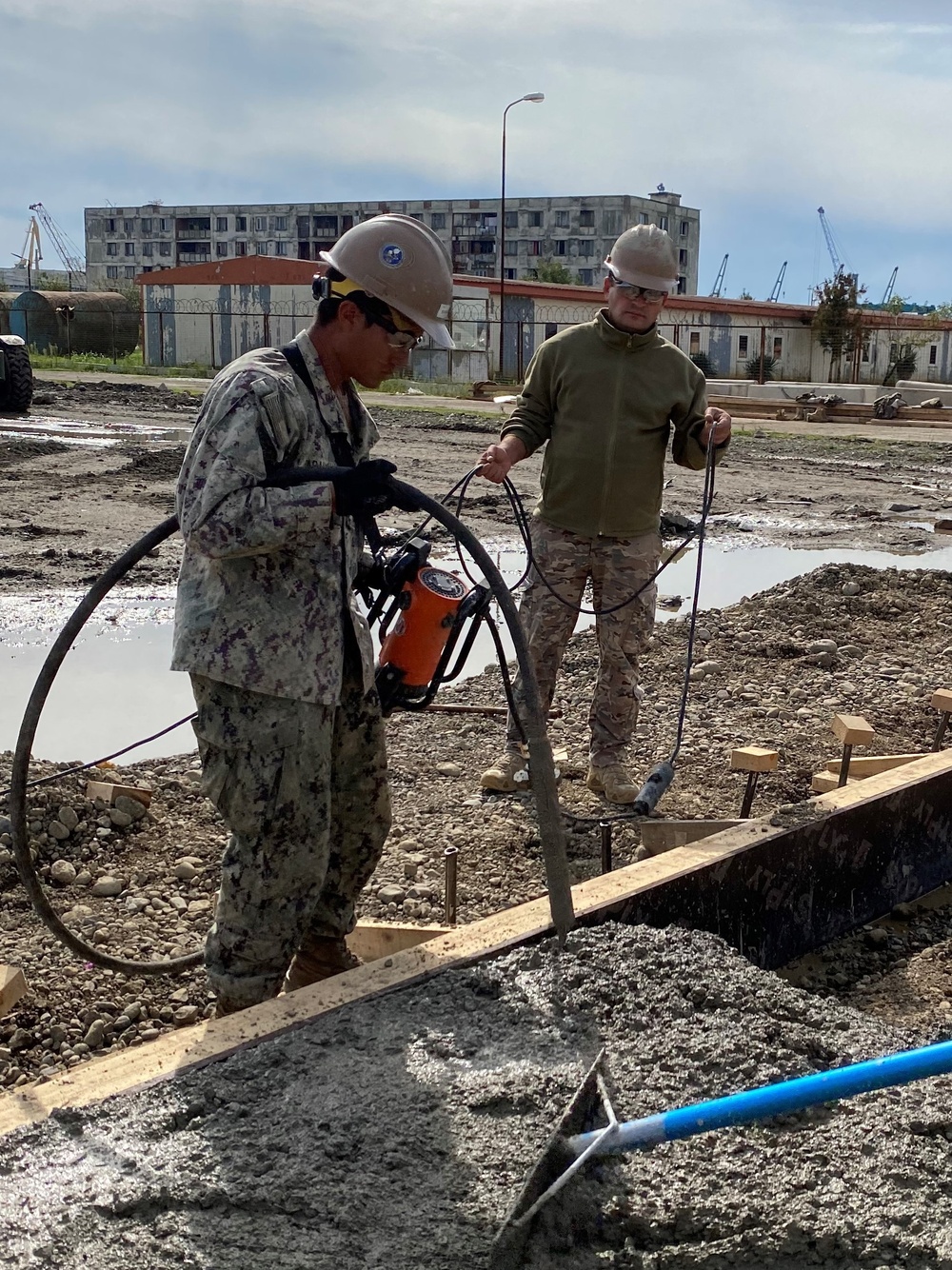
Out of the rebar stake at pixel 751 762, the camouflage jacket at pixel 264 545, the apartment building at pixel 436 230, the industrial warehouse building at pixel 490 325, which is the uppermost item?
the apartment building at pixel 436 230

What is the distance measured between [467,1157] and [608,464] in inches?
116

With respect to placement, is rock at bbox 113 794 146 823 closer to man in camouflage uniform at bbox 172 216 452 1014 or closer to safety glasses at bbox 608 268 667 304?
man in camouflage uniform at bbox 172 216 452 1014

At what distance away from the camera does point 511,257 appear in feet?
302

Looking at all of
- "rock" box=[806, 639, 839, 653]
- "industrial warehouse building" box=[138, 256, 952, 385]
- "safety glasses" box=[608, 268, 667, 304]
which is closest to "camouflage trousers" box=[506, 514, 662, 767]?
"safety glasses" box=[608, 268, 667, 304]

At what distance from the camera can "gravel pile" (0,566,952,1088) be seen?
365 centimetres

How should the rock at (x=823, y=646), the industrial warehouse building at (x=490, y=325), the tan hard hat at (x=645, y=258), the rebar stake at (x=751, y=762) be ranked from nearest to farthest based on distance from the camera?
1. the rebar stake at (x=751, y=762)
2. the tan hard hat at (x=645, y=258)
3. the rock at (x=823, y=646)
4. the industrial warehouse building at (x=490, y=325)

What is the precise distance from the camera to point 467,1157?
2.43 m

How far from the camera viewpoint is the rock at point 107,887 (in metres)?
4.19

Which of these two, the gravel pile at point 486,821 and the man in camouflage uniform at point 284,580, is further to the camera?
the gravel pile at point 486,821

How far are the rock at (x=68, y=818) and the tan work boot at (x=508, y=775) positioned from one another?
1542 mm

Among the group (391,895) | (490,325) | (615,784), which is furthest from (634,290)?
(490,325)

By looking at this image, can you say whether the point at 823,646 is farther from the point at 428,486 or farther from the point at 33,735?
the point at 428,486

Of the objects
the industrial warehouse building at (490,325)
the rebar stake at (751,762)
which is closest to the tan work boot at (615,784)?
the rebar stake at (751,762)

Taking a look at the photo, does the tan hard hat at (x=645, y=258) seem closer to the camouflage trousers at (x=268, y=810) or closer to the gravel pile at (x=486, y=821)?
the gravel pile at (x=486, y=821)
